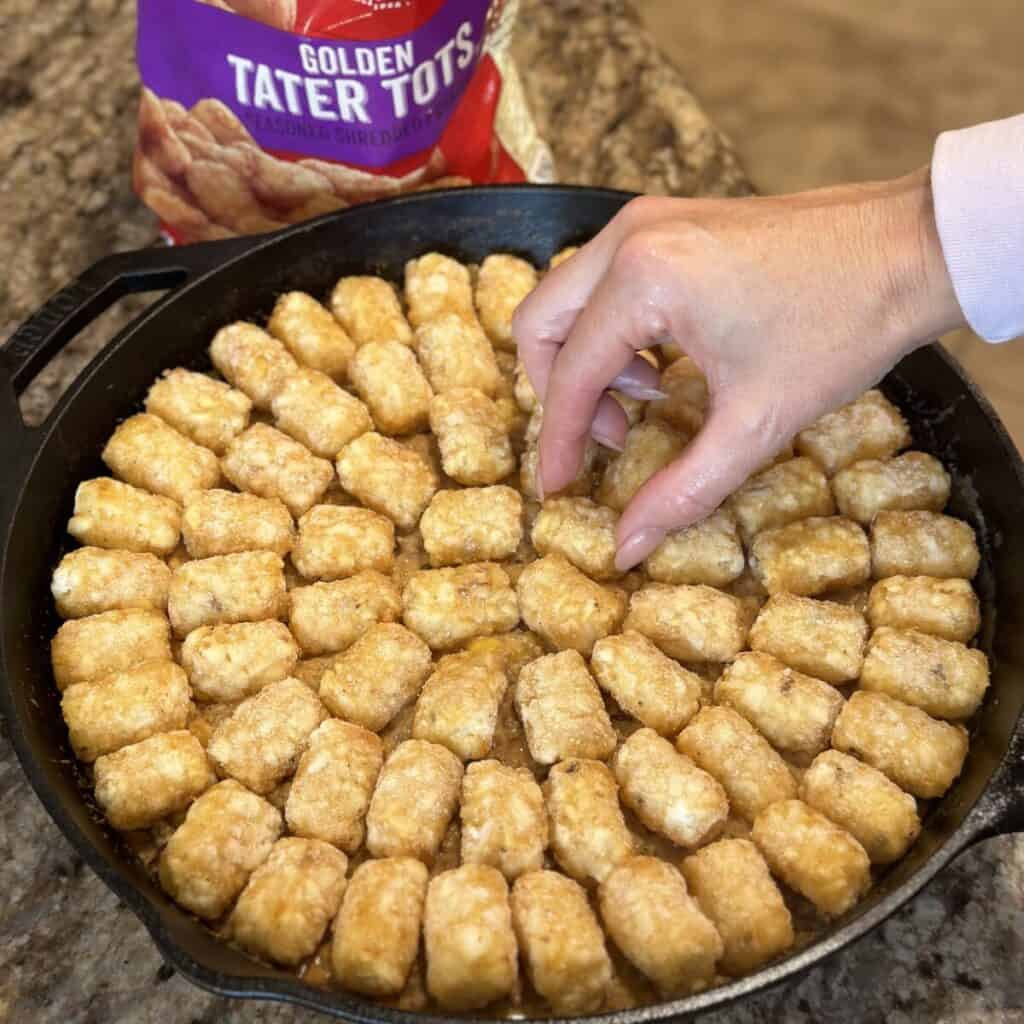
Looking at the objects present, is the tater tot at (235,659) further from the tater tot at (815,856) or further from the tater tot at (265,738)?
the tater tot at (815,856)

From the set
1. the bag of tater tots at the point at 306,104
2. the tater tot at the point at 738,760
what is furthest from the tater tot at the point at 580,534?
the bag of tater tots at the point at 306,104

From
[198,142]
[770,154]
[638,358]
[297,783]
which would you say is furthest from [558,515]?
[770,154]

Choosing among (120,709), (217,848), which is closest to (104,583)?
(120,709)

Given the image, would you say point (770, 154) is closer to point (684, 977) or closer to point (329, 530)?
point (329, 530)

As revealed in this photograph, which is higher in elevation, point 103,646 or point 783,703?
point 103,646

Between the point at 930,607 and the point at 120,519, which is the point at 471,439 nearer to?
the point at 120,519

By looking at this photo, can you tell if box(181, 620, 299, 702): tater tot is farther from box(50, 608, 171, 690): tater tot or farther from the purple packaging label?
the purple packaging label

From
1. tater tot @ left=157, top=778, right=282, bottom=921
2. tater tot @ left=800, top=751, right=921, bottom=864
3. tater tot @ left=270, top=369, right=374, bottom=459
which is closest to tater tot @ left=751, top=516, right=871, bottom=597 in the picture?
tater tot @ left=800, top=751, right=921, bottom=864
